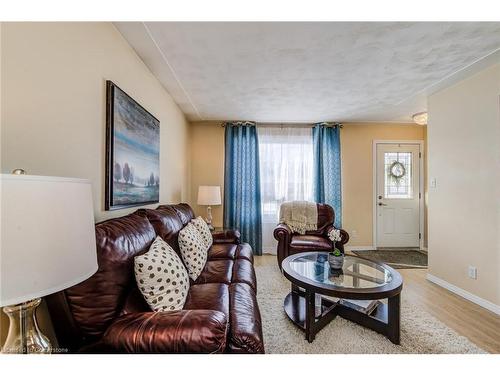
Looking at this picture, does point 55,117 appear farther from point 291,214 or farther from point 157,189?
point 291,214

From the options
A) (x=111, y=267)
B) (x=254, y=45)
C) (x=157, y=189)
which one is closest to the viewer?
(x=111, y=267)

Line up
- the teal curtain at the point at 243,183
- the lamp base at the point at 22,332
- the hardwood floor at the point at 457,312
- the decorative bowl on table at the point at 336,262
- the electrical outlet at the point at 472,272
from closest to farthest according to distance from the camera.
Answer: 1. the lamp base at the point at 22,332
2. the hardwood floor at the point at 457,312
3. the decorative bowl on table at the point at 336,262
4. the electrical outlet at the point at 472,272
5. the teal curtain at the point at 243,183

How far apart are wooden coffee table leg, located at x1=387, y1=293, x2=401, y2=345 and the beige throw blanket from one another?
1847mm

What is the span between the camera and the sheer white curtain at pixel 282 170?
4.24m

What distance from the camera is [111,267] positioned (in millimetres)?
1144

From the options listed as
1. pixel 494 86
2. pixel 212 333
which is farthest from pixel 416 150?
pixel 212 333

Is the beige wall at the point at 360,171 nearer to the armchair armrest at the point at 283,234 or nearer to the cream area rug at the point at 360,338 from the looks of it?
the armchair armrest at the point at 283,234

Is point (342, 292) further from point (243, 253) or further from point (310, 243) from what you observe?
point (310, 243)

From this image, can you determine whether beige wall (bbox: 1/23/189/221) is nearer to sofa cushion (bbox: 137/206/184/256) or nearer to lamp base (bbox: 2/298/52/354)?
sofa cushion (bbox: 137/206/184/256)

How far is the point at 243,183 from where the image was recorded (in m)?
4.09

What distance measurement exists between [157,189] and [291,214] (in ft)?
6.78

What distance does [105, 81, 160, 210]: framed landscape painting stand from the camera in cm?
163

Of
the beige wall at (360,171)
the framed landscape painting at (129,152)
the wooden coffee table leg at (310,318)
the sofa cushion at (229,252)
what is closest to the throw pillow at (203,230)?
the sofa cushion at (229,252)

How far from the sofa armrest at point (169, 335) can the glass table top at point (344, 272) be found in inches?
41.1
